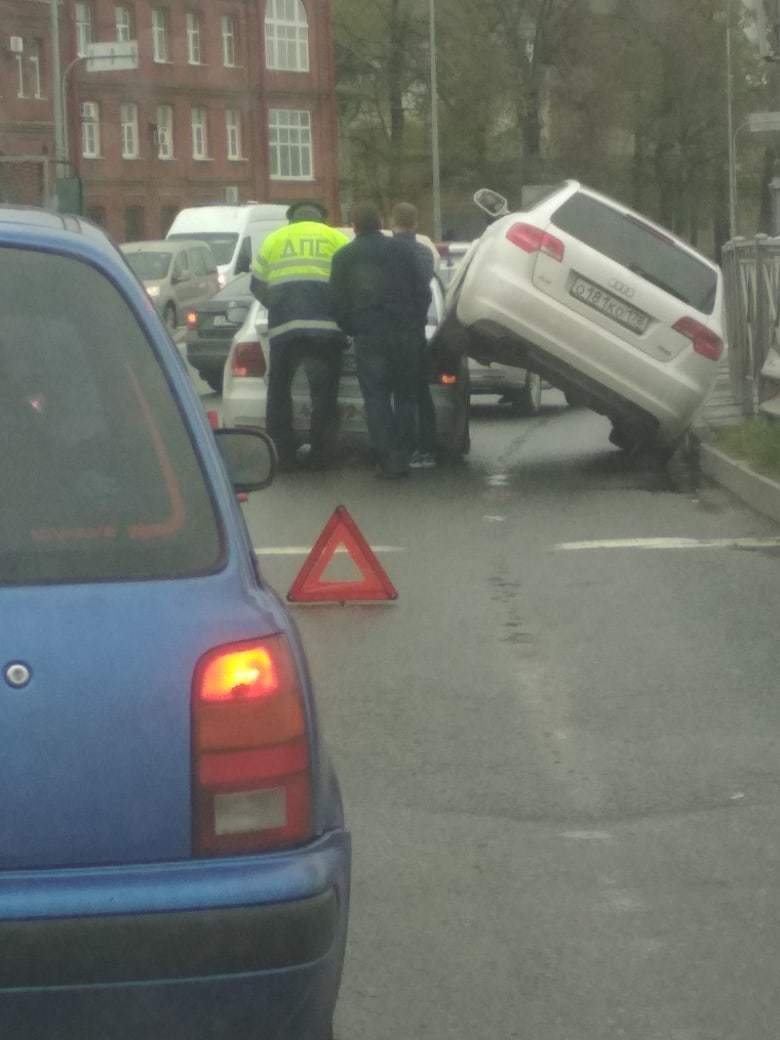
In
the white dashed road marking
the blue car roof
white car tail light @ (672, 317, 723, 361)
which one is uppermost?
the blue car roof

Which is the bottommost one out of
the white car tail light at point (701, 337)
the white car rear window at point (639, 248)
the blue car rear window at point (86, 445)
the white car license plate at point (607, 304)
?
the white car tail light at point (701, 337)

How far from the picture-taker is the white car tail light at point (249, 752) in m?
3.47

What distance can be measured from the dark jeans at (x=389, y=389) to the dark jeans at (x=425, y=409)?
0.48 ft

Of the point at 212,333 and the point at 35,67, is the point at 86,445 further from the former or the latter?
the point at 35,67

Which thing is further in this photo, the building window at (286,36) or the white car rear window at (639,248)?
the building window at (286,36)

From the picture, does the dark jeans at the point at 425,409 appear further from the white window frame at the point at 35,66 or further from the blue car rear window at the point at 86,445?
the white window frame at the point at 35,66

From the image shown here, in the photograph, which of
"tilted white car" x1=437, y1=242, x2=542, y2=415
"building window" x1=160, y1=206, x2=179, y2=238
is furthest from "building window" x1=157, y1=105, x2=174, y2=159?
"tilted white car" x1=437, y1=242, x2=542, y2=415

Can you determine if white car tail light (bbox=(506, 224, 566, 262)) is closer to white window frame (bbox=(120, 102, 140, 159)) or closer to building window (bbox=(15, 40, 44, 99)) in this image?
building window (bbox=(15, 40, 44, 99))

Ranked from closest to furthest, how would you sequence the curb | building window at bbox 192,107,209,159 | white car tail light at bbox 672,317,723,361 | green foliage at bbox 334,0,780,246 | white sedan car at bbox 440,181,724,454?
the curb, white sedan car at bbox 440,181,724,454, white car tail light at bbox 672,317,723,361, green foliage at bbox 334,0,780,246, building window at bbox 192,107,209,159

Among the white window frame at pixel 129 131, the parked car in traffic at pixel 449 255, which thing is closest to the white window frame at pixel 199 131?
the white window frame at pixel 129 131

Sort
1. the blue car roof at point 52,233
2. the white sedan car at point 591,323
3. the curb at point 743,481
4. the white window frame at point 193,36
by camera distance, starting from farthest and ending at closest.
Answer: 1. the white window frame at point 193,36
2. the white sedan car at point 591,323
3. the curb at point 743,481
4. the blue car roof at point 52,233

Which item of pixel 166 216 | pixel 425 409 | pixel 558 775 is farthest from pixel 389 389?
pixel 166 216

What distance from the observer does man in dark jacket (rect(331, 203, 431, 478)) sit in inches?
596

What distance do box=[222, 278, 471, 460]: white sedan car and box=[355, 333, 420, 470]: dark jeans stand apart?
47 centimetres
